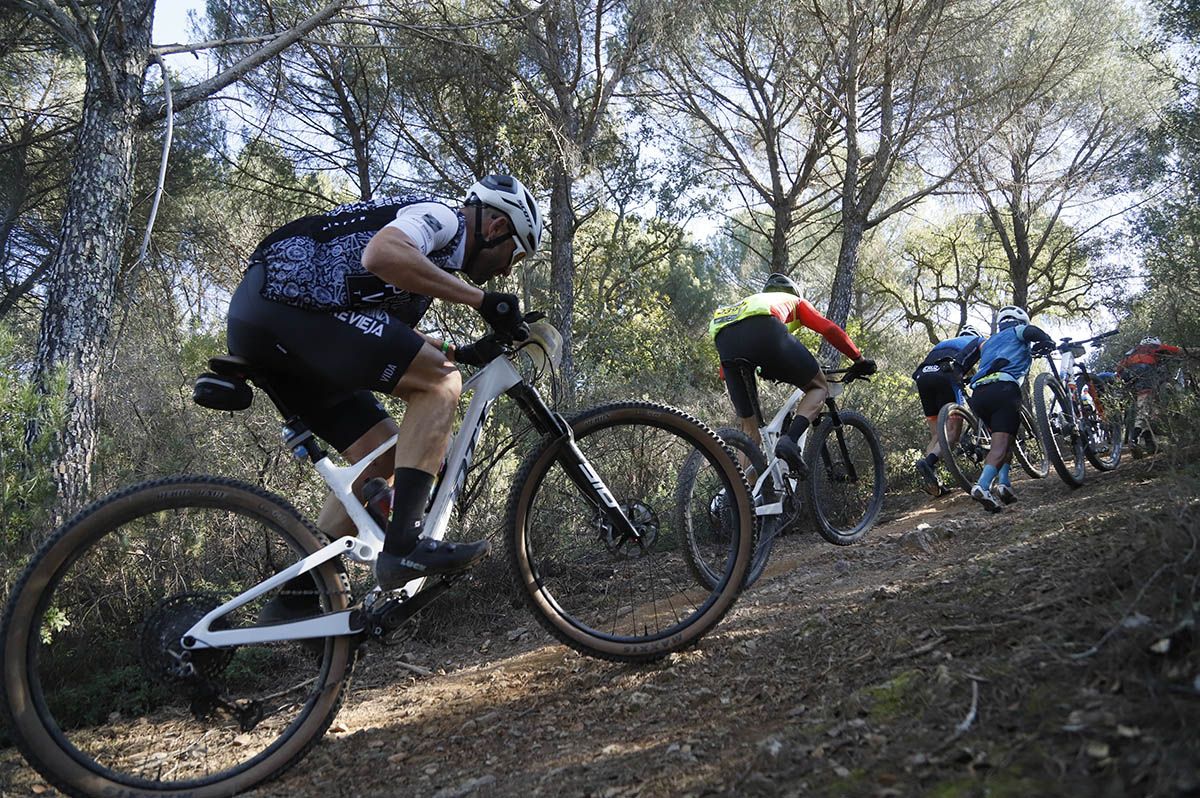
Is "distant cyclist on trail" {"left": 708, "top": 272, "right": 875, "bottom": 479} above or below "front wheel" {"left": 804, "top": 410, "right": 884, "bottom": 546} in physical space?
above

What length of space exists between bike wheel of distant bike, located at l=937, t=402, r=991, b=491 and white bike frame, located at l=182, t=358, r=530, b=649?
4.80 metres

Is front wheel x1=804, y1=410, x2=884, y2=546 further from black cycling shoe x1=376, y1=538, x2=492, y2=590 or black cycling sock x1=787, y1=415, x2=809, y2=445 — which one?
black cycling shoe x1=376, y1=538, x2=492, y2=590

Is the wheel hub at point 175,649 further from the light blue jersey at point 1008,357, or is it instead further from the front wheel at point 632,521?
the light blue jersey at point 1008,357

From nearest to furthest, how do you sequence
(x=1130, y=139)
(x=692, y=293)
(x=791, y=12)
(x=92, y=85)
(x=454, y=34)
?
1. (x=92, y=85)
2. (x=454, y=34)
3. (x=791, y=12)
4. (x=1130, y=139)
5. (x=692, y=293)

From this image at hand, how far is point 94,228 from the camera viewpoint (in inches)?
213

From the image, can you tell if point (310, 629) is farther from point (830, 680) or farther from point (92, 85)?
point (92, 85)

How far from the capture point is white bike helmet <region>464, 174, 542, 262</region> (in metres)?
2.88

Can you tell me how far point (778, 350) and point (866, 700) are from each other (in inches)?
129

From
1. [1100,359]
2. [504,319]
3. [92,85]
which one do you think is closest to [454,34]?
[92,85]

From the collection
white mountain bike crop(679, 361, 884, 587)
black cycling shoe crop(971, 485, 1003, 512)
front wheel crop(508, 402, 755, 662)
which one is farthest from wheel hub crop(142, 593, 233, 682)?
black cycling shoe crop(971, 485, 1003, 512)

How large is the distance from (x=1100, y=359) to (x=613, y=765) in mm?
17025

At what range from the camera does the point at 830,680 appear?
94.3 inches

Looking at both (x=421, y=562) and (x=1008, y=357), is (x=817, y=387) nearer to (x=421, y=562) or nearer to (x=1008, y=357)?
(x=1008, y=357)

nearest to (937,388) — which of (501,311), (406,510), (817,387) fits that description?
(817,387)
